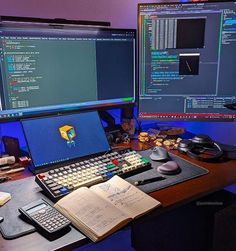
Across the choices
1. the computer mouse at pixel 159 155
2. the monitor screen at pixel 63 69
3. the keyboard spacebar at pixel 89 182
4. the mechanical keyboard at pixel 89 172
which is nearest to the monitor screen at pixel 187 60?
the monitor screen at pixel 63 69

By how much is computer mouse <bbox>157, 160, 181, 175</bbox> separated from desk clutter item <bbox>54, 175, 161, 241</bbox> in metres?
0.16

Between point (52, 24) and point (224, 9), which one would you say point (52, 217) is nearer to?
point (52, 24)

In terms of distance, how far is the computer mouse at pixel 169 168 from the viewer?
1098 millimetres

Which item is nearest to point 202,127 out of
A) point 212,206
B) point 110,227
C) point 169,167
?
point 212,206

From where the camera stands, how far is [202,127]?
1736mm

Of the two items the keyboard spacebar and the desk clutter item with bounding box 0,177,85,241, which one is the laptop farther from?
the keyboard spacebar

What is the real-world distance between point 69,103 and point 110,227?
647 millimetres

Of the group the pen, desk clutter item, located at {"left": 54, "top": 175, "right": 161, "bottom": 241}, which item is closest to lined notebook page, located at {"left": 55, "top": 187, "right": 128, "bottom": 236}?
desk clutter item, located at {"left": 54, "top": 175, "right": 161, "bottom": 241}

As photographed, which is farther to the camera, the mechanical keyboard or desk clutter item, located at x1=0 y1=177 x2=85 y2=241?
the mechanical keyboard

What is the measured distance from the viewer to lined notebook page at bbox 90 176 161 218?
2.83ft

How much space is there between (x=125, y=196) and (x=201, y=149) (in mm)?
527

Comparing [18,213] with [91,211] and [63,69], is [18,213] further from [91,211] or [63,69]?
[63,69]

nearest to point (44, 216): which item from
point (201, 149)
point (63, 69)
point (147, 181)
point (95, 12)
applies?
point (147, 181)

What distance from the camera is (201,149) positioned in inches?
52.2
